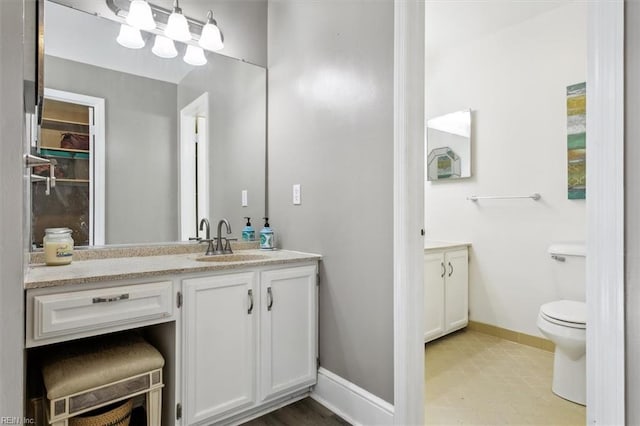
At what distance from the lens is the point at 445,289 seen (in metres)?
2.82

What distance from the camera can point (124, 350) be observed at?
147cm

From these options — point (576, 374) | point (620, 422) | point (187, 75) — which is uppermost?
point (187, 75)

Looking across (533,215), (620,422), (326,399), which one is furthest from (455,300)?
(620,422)

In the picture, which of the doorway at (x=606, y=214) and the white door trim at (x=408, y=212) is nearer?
the doorway at (x=606, y=214)

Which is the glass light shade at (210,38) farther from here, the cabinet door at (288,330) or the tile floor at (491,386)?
the tile floor at (491,386)

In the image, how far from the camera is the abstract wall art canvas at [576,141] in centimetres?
246

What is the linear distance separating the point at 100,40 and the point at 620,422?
2712 mm

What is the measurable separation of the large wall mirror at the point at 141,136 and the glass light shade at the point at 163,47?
0.03 metres

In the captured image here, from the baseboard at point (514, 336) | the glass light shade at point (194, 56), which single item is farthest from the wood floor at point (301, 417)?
the glass light shade at point (194, 56)

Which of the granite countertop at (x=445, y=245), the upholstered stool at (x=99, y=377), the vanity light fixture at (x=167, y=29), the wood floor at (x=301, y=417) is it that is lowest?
the wood floor at (x=301, y=417)

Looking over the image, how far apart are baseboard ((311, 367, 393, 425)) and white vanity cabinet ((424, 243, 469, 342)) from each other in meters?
0.97

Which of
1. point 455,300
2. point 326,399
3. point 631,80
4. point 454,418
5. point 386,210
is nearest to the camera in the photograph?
point 631,80

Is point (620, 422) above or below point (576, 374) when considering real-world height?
above

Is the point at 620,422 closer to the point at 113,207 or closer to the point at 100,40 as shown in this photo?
the point at 113,207
